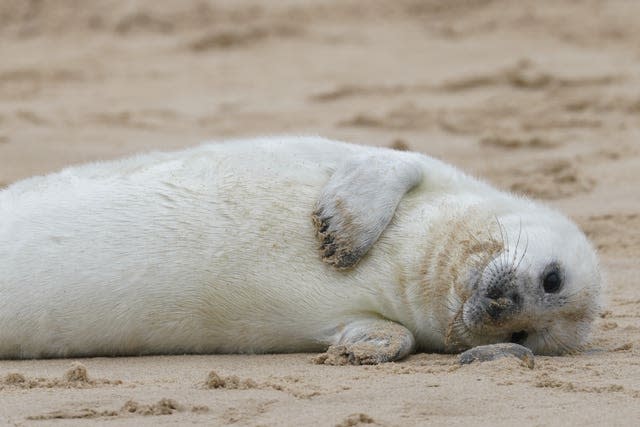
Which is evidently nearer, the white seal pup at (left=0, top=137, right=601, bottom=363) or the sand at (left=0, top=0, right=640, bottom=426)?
the sand at (left=0, top=0, right=640, bottom=426)

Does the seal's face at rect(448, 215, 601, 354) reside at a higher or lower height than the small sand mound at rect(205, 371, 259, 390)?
higher

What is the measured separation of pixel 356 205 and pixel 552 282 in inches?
29.6

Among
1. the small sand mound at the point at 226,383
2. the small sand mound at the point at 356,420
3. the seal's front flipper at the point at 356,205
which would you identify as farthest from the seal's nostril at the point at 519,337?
the small sand mound at the point at 356,420

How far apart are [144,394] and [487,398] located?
1018 mm

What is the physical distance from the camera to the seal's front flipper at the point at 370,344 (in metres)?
4.31

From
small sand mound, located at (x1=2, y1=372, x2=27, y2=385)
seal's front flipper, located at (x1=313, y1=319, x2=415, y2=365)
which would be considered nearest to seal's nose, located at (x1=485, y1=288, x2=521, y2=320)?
seal's front flipper, located at (x1=313, y1=319, x2=415, y2=365)

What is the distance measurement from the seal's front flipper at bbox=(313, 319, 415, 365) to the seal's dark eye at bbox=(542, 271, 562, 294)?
508 millimetres

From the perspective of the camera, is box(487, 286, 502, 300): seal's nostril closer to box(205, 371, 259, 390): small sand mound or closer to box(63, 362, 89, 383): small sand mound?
box(205, 371, 259, 390): small sand mound

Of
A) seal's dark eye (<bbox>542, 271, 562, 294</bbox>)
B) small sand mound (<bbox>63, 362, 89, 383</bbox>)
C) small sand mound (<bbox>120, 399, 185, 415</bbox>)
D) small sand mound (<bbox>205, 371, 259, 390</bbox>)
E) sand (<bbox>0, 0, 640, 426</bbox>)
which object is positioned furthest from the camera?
seal's dark eye (<bbox>542, 271, 562, 294</bbox>)

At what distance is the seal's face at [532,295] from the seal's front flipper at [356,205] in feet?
1.30

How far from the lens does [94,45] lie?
12094 mm

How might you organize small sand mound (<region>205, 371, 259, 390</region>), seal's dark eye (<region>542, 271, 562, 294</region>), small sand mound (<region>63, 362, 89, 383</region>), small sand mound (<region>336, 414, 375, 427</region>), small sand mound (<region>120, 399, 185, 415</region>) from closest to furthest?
small sand mound (<region>336, 414, 375, 427</region>) → small sand mound (<region>120, 399, 185, 415</region>) → small sand mound (<region>205, 371, 259, 390</region>) → small sand mound (<region>63, 362, 89, 383</region>) → seal's dark eye (<region>542, 271, 562, 294</region>)

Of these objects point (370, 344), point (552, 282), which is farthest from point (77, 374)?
point (552, 282)

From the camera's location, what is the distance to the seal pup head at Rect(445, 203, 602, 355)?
14.4 ft
